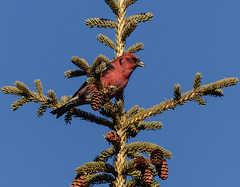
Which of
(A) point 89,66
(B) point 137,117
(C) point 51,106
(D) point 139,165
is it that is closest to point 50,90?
(C) point 51,106

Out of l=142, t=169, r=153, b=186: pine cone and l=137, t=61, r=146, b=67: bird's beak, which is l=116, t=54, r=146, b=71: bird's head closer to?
l=137, t=61, r=146, b=67: bird's beak

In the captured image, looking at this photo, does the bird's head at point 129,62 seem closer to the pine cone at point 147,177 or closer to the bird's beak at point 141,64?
the bird's beak at point 141,64

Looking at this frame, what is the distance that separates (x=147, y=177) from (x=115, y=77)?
1906 mm

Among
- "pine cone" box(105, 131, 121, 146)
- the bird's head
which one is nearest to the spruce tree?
"pine cone" box(105, 131, 121, 146)

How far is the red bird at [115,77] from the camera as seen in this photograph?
4480 millimetres

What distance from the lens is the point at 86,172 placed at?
3268mm

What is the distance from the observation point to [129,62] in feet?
15.3

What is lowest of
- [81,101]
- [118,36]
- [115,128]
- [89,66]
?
[115,128]

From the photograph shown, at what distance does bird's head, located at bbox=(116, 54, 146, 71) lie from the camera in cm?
442

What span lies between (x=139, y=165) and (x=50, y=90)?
1279mm

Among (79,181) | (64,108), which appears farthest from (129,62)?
(79,181)

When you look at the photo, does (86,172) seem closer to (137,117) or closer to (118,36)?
(137,117)

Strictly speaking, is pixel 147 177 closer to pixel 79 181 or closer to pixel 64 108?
pixel 79 181

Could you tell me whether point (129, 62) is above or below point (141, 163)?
above
